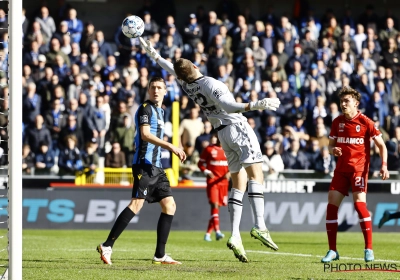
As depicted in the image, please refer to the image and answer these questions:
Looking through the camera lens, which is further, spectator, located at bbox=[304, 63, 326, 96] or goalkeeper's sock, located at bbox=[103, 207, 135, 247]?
spectator, located at bbox=[304, 63, 326, 96]

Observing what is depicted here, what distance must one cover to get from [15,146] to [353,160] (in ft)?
16.8

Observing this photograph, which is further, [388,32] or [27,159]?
[388,32]

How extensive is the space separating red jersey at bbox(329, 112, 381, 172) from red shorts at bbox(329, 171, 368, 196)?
64 mm

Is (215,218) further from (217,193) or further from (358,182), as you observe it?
(358,182)

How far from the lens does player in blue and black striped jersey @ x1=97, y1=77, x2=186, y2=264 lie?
10133 millimetres

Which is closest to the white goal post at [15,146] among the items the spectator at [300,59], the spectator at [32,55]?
the spectator at [32,55]

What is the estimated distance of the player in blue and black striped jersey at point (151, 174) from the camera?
33.2 ft

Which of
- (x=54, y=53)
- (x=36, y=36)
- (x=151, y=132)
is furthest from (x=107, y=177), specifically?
(x=151, y=132)

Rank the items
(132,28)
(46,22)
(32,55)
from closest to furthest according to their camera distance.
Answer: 1. (132,28)
2. (32,55)
3. (46,22)

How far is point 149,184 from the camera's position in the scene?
1023 cm

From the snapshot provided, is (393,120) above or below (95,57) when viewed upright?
below

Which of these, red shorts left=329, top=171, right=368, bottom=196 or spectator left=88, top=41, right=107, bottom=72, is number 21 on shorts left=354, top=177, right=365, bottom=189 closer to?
red shorts left=329, top=171, right=368, bottom=196

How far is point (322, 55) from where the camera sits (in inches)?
934

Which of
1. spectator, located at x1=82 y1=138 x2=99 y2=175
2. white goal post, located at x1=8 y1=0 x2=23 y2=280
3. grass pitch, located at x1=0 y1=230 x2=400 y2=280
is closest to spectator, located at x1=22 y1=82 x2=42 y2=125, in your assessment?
spectator, located at x1=82 y1=138 x2=99 y2=175
